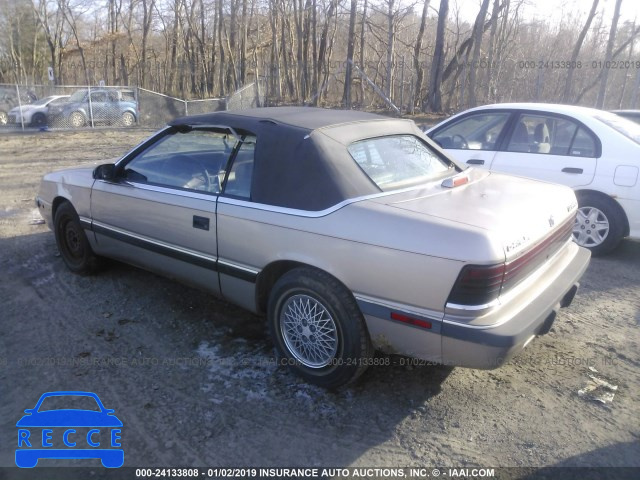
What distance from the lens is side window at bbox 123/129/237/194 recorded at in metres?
3.63

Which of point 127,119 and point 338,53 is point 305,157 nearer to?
point 127,119

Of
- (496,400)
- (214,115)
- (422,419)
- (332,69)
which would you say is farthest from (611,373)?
(332,69)

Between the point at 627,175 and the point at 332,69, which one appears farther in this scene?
the point at 332,69

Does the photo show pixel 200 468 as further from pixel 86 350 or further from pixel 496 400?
pixel 496 400

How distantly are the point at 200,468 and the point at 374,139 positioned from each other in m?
2.32

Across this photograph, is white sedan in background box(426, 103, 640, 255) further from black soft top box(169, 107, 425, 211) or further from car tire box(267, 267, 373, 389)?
car tire box(267, 267, 373, 389)

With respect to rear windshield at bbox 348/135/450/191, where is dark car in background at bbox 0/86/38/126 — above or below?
below

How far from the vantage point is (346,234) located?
9.19ft

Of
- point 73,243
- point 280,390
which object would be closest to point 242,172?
point 280,390

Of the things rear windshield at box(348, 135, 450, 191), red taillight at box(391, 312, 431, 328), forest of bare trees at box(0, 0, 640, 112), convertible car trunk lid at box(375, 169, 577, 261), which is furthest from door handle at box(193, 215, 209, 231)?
forest of bare trees at box(0, 0, 640, 112)

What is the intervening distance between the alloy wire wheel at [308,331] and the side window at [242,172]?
2.66 feet

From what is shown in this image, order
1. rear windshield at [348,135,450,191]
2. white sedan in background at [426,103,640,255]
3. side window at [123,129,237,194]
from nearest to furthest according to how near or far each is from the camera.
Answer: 1. rear windshield at [348,135,450,191]
2. side window at [123,129,237,194]
3. white sedan in background at [426,103,640,255]

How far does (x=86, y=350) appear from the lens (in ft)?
11.8

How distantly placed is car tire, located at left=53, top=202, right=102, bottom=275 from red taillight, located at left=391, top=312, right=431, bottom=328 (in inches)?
127
